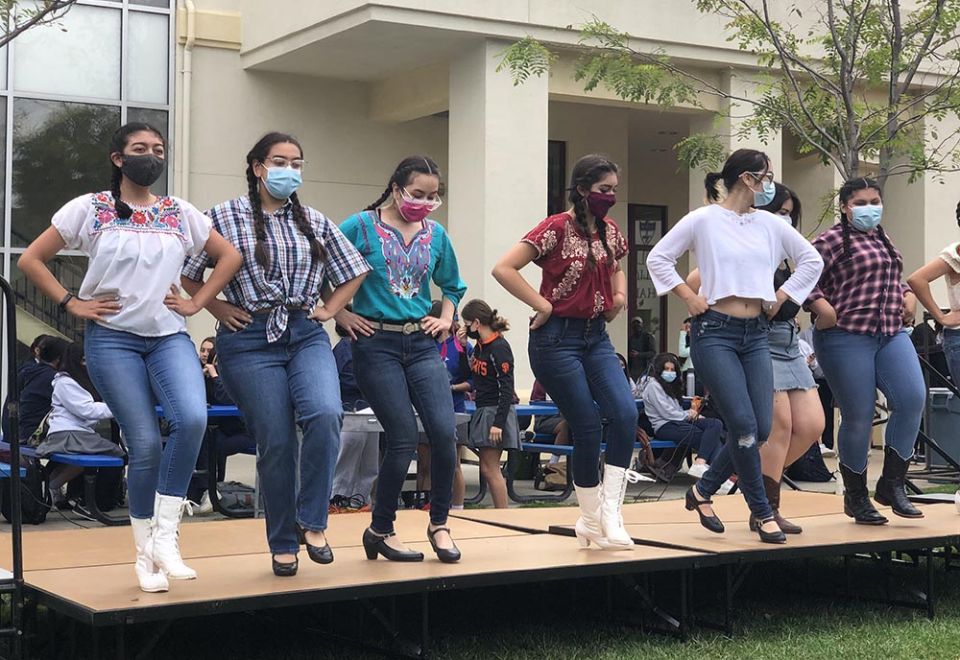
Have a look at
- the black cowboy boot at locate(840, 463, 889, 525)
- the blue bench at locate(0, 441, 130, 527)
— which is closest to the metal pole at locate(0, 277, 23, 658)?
the black cowboy boot at locate(840, 463, 889, 525)

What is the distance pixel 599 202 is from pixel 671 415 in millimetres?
7122

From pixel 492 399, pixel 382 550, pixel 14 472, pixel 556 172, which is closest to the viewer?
pixel 14 472

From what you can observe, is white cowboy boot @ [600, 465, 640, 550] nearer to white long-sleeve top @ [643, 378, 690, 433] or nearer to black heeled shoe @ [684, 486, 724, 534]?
black heeled shoe @ [684, 486, 724, 534]

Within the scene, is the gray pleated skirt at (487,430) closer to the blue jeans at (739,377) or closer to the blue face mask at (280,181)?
the blue jeans at (739,377)

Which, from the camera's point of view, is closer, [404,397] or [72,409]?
[404,397]

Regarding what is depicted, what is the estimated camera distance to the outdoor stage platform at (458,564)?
18.8 ft

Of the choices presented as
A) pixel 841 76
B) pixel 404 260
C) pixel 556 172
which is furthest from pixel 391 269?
pixel 556 172

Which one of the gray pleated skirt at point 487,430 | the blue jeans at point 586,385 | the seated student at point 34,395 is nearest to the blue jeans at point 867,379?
the blue jeans at point 586,385

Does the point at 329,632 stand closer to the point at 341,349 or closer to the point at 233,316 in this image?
the point at 233,316

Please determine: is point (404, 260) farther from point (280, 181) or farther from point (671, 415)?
point (671, 415)

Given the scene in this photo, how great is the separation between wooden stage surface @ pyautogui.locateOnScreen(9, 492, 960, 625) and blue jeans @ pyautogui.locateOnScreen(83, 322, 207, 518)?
0.44 meters

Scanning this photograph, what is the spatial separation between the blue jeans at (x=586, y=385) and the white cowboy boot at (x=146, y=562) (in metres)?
2.06

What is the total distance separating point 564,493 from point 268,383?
24.2 feet

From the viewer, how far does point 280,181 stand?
20.1 ft
